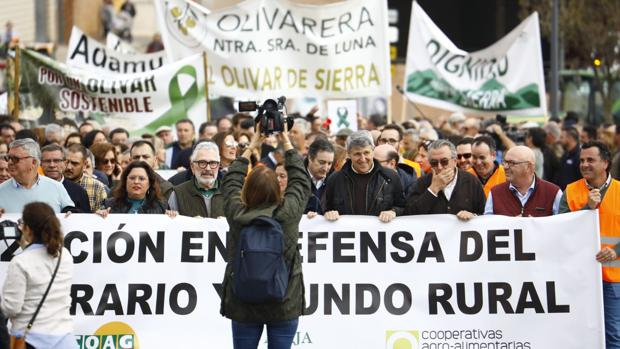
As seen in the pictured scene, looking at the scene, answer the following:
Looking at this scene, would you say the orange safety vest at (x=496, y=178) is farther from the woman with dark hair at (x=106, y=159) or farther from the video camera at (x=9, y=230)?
the video camera at (x=9, y=230)

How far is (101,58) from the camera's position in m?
17.3

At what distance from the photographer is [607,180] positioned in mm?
9750

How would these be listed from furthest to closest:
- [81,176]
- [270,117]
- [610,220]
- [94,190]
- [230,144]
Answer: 1. [230,144]
2. [81,176]
3. [94,190]
4. [610,220]
5. [270,117]

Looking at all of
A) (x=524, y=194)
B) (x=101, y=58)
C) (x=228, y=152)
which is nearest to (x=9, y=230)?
(x=228, y=152)

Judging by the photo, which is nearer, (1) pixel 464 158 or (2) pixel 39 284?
(2) pixel 39 284

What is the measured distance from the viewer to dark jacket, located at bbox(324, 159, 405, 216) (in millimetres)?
10055

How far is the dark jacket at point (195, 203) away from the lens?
1012cm

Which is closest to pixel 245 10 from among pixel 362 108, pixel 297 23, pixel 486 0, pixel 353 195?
pixel 297 23

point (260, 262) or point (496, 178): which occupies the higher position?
point (496, 178)

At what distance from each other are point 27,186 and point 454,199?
2955 millimetres

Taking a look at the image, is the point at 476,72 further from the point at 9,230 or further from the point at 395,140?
the point at 9,230

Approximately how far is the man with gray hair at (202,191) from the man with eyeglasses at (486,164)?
7.29ft

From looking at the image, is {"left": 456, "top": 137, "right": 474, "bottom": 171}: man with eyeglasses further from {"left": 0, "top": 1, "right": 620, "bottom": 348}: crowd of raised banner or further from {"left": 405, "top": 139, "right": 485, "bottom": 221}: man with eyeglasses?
{"left": 405, "top": 139, "right": 485, "bottom": 221}: man with eyeglasses

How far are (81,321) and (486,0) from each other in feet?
116
